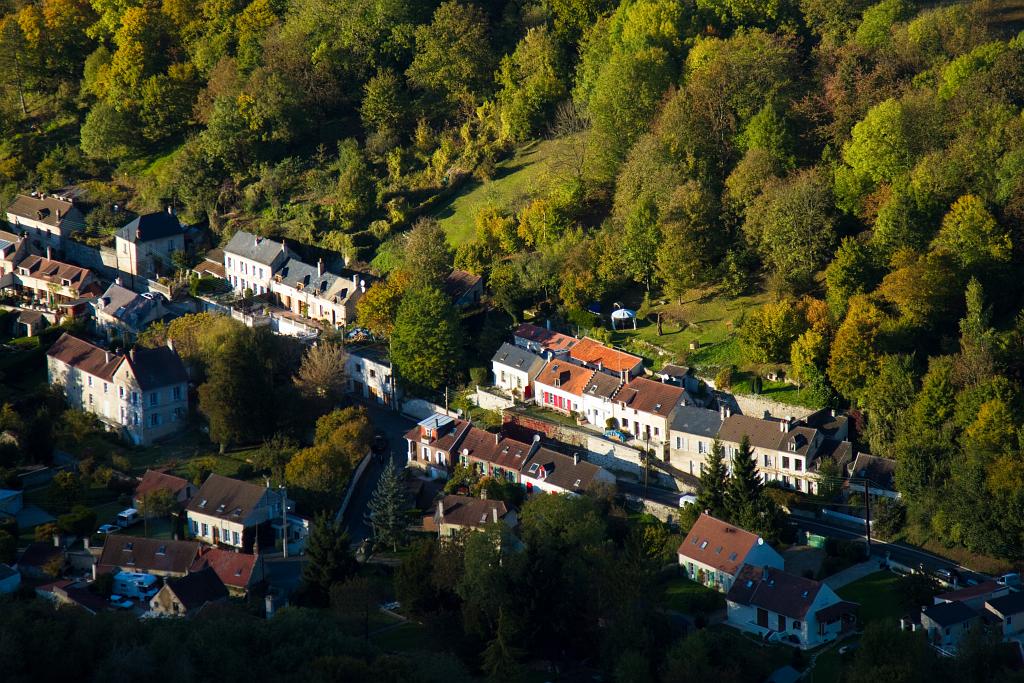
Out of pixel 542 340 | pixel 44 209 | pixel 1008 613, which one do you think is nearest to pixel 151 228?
pixel 44 209

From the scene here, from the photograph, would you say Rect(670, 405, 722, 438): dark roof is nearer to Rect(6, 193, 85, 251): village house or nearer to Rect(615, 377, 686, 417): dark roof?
Rect(615, 377, 686, 417): dark roof

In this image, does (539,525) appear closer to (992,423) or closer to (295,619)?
(295,619)

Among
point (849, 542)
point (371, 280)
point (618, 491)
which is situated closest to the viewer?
point (849, 542)

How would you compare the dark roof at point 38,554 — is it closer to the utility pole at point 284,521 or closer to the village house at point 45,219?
the utility pole at point 284,521

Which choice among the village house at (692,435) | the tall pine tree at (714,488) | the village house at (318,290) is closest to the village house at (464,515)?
the tall pine tree at (714,488)

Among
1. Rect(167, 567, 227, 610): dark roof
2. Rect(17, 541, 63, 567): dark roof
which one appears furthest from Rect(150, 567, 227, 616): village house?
Rect(17, 541, 63, 567): dark roof

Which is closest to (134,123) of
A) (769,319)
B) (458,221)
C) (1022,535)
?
(458,221)
